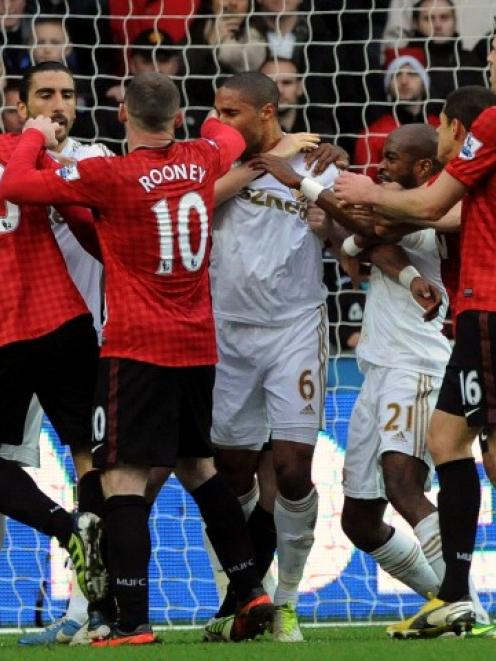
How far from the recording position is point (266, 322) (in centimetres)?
728

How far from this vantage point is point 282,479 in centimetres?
706

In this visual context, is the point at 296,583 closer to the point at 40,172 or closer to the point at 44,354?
the point at 44,354

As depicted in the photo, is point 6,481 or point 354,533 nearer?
point 6,481

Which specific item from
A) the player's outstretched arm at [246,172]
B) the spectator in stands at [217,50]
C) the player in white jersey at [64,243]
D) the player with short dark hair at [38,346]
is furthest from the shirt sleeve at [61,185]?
the spectator in stands at [217,50]

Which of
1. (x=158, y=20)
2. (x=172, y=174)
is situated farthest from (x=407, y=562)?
(x=158, y=20)

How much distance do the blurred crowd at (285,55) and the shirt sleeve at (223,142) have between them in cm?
327

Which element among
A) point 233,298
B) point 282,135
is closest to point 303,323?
point 233,298

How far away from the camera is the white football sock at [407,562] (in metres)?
7.37

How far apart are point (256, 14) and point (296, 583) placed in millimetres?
4084

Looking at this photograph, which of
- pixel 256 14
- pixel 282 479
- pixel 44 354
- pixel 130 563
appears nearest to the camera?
pixel 130 563

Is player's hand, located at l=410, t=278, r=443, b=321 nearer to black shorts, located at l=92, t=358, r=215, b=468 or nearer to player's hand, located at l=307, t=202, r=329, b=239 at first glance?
player's hand, located at l=307, t=202, r=329, b=239

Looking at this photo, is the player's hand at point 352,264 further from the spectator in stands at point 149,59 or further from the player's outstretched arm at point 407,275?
the spectator in stands at point 149,59

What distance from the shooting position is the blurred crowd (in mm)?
10398

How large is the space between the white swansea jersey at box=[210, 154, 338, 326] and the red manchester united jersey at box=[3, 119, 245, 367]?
823 mm
